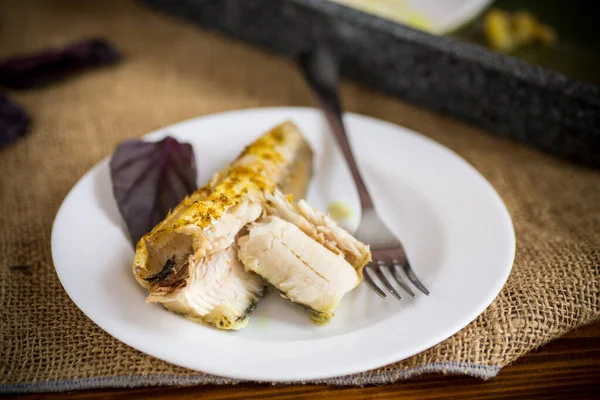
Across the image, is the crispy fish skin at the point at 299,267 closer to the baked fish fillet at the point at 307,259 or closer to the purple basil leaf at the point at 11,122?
the baked fish fillet at the point at 307,259

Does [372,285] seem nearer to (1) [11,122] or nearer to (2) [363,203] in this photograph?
(2) [363,203]

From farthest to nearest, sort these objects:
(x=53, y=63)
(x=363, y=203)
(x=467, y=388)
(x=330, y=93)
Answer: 1. (x=53, y=63)
2. (x=330, y=93)
3. (x=363, y=203)
4. (x=467, y=388)

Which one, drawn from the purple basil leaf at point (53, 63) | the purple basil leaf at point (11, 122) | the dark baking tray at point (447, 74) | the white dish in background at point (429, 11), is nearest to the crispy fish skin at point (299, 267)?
the dark baking tray at point (447, 74)

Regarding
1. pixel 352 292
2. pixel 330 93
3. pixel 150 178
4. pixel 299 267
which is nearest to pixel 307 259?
pixel 299 267

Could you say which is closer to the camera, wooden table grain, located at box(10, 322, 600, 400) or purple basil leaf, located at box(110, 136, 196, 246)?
wooden table grain, located at box(10, 322, 600, 400)

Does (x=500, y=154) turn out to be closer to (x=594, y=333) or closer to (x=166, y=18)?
(x=594, y=333)

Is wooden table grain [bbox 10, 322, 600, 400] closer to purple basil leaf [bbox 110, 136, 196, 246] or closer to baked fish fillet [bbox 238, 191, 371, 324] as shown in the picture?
baked fish fillet [bbox 238, 191, 371, 324]

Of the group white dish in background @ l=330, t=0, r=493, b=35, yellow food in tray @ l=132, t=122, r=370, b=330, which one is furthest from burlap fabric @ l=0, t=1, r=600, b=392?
white dish in background @ l=330, t=0, r=493, b=35
